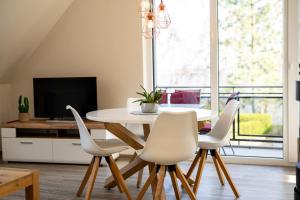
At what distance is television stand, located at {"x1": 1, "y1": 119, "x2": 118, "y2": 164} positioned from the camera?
5.05m

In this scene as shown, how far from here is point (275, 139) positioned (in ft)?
17.2

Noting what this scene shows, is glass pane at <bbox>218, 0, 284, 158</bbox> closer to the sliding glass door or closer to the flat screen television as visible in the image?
the sliding glass door

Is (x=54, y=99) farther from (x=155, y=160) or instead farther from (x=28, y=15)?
(x=155, y=160)

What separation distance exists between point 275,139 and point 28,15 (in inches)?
141

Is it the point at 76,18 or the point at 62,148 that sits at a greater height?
the point at 76,18

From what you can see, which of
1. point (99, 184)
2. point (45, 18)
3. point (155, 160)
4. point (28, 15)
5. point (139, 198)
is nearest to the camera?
point (155, 160)

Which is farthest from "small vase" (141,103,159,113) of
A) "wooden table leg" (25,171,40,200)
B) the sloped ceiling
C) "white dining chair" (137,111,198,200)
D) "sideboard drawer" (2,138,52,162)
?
the sloped ceiling

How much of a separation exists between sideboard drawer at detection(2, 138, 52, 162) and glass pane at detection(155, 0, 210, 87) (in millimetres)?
1726

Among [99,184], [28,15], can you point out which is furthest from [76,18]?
[99,184]

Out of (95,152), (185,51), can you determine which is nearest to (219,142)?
(95,152)

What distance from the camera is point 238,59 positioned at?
505 cm

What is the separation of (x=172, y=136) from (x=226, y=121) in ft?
3.43

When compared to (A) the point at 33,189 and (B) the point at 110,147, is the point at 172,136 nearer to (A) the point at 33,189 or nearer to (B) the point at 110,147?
(B) the point at 110,147

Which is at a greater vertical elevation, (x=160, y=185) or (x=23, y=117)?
(x=23, y=117)
